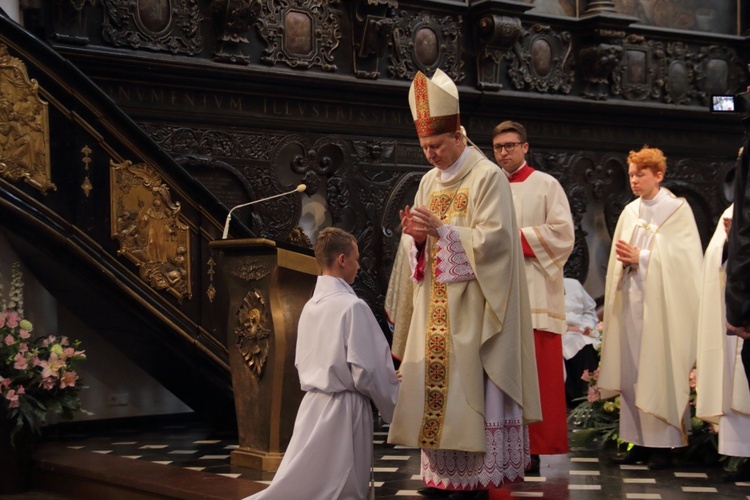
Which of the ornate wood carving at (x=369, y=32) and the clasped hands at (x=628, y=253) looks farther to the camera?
the ornate wood carving at (x=369, y=32)

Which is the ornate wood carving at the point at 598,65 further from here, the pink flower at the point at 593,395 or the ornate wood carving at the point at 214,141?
the pink flower at the point at 593,395

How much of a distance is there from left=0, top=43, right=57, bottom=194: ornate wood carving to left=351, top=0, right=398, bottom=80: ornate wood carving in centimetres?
385

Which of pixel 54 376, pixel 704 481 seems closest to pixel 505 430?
pixel 704 481

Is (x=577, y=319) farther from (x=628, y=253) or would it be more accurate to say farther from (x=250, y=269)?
(x=250, y=269)

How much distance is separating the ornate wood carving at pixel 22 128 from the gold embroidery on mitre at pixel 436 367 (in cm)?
309

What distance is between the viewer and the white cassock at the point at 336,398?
4.67 m

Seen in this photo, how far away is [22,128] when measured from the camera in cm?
691

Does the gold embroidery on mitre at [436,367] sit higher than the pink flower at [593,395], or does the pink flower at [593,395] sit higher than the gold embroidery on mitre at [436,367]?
the gold embroidery on mitre at [436,367]

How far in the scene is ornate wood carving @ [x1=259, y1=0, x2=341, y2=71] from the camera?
32.0 feet

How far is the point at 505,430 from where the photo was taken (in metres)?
4.98

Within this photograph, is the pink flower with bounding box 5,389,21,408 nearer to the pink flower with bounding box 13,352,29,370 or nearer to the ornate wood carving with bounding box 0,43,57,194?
the pink flower with bounding box 13,352,29,370

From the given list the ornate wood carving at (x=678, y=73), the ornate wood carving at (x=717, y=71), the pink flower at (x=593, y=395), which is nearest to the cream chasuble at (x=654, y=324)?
the pink flower at (x=593, y=395)

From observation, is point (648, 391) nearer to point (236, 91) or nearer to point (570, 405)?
point (570, 405)

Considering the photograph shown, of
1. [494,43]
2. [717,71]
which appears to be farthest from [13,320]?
[717,71]
